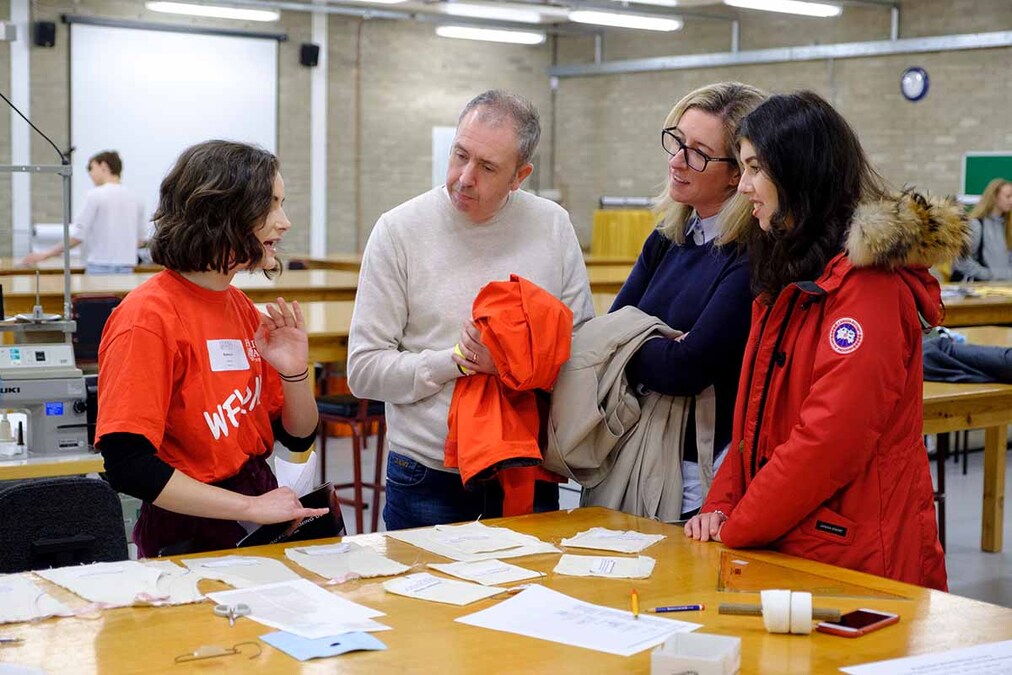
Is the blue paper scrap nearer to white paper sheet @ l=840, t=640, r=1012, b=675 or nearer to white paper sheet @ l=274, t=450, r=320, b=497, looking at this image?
white paper sheet @ l=840, t=640, r=1012, b=675

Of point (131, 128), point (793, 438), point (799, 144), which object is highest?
point (131, 128)

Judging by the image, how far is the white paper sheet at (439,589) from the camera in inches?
77.3

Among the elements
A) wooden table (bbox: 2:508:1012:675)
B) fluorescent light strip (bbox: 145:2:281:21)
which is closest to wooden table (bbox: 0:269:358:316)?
wooden table (bbox: 2:508:1012:675)

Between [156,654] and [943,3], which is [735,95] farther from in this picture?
[943,3]

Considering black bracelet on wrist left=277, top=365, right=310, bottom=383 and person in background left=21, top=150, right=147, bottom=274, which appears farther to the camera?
person in background left=21, top=150, right=147, bottom=274

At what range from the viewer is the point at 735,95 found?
2.52 meters

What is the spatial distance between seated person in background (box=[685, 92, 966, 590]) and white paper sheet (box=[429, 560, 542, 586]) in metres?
0.42

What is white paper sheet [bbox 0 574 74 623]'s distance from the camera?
1828 millimetres

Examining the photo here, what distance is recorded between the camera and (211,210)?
2.35 meters

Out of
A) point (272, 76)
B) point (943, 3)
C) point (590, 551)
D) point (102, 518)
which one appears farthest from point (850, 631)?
point (272, 76)

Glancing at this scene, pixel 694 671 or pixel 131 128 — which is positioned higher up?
pixel 131 128

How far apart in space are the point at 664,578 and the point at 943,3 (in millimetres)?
11345

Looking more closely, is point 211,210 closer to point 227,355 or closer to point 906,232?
point 227,355

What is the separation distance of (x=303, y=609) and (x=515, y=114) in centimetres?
116
